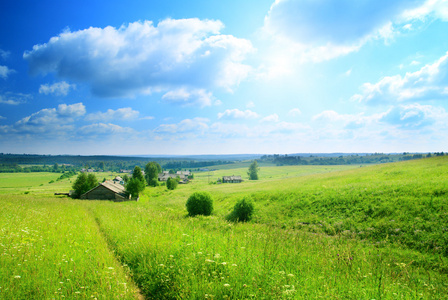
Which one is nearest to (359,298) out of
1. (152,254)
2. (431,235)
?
(152,254)

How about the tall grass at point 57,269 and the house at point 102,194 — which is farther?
the house at point 102,194

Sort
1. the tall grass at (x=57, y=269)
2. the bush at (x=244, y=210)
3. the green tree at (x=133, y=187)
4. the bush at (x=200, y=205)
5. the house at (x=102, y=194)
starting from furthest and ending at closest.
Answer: the green tree at (x=133, y=187)
the house at (x=102, y=194)
the bush at (x=200, y=205)
the bush at (x=244, y=210)
the tall grass at (x=57, y=269)

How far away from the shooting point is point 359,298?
4.23 meters

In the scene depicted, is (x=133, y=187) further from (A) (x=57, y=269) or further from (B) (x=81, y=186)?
(A) (x=57, y=269)

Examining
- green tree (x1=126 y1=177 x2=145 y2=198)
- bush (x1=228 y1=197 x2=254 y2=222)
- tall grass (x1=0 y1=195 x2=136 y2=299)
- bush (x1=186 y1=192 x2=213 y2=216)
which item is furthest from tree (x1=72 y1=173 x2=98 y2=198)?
tall grass (x1=0 y1=195 x2=136 y2=299)

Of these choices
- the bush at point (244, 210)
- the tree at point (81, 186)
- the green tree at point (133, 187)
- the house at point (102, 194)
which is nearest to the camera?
the bush at point (244, 210)

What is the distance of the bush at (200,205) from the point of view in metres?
26.8

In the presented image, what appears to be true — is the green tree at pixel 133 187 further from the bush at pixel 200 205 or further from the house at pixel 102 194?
the bush at pixel 200 205

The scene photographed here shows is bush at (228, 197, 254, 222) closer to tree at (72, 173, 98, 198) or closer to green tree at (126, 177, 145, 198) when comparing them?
green tree at (126, 177, 145, 198)

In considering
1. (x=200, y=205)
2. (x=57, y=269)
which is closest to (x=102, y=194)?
(x=200, y=205)

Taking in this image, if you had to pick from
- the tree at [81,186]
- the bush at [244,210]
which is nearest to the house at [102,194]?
the tree at [81,186]

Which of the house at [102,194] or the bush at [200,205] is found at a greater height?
the bush at [200,205]

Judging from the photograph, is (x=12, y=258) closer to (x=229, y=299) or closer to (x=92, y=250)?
(x=92, y=250)

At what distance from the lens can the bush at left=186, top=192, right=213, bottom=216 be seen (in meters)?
26.8
